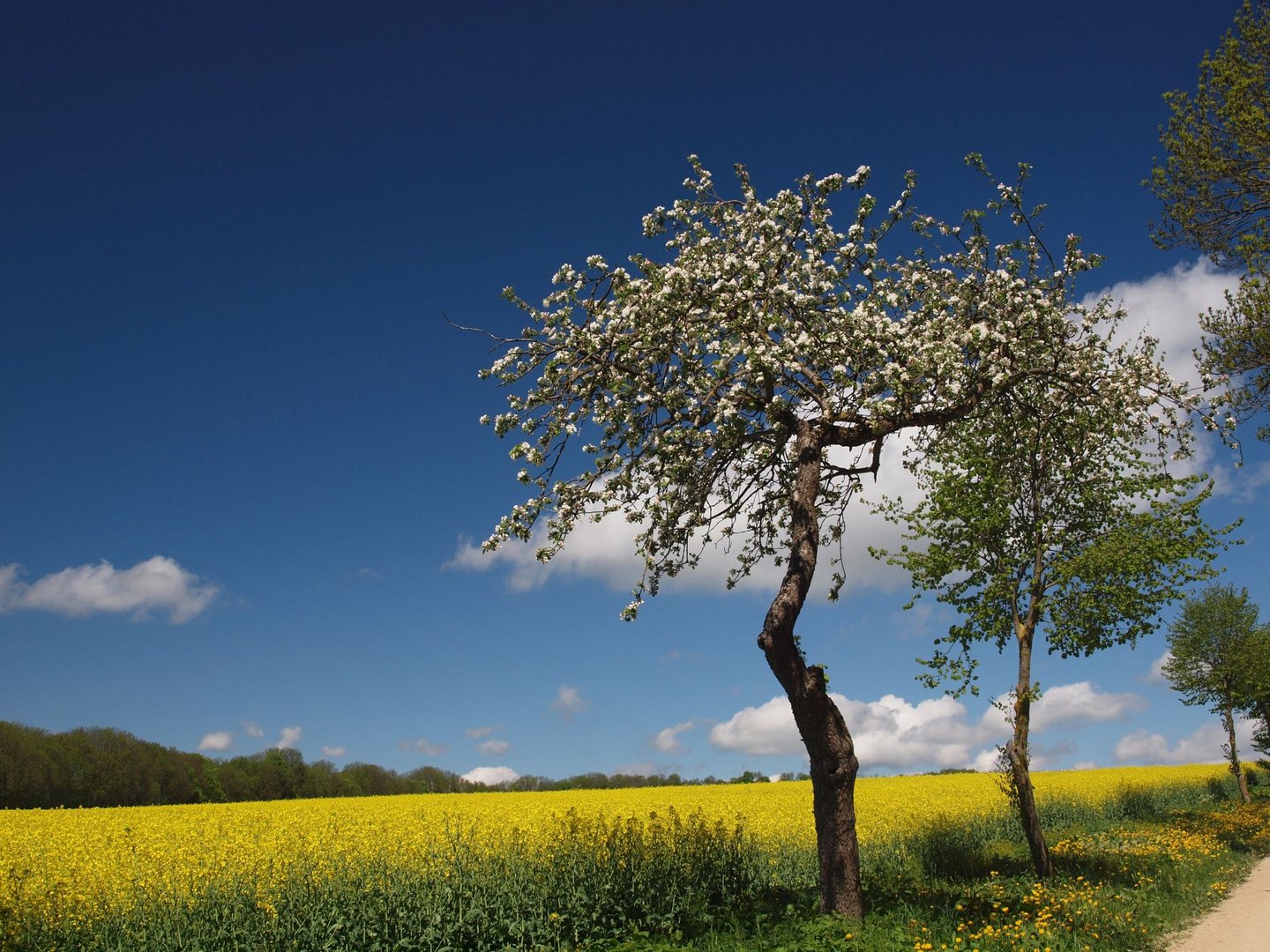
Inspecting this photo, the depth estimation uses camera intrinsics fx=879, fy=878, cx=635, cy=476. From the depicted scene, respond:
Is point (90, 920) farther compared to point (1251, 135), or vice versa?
point (1251, 135)

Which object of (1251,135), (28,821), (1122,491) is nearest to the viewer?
(1251,135)

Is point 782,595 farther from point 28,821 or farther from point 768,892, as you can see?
point 28,821

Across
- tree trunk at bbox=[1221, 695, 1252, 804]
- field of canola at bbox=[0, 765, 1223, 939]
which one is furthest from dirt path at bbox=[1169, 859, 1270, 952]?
tree trunk at bbox=[1221, 695, 1252, 804]

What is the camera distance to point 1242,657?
130 feet

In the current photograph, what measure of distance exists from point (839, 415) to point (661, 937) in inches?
316

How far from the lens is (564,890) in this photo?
1268cm

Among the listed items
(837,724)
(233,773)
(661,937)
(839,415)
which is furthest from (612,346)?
(233,773)

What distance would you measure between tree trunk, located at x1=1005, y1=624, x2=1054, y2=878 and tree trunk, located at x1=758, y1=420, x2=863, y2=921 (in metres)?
7.28

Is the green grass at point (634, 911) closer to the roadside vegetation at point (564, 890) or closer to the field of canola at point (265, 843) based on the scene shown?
the roadside vegetation at point (564, 890)

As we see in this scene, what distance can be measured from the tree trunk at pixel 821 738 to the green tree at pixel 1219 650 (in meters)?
36.2

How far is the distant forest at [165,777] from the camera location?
5659 centimetres

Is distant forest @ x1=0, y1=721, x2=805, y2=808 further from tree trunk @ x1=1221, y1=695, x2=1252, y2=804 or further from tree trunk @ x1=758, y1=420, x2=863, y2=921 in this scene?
tree trunk @ x1=758, y1=420, x2=863, y2=921

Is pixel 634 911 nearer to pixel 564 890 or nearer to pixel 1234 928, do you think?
pixel 564 890

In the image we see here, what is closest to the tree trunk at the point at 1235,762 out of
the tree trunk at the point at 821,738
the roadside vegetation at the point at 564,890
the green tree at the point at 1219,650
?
the green tree at the point at 1219,650
